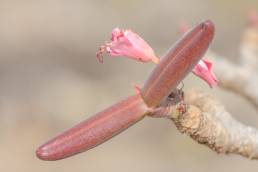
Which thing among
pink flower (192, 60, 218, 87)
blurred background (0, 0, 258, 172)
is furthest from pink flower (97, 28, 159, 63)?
blurred background (0, 0, 258, 172)

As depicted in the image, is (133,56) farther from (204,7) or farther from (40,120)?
(204,7)

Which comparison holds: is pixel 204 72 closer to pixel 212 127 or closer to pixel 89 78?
pixel 212 127

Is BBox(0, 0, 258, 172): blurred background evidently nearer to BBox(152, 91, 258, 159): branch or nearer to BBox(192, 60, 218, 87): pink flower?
BBox(152, 91, 258, 159): branch

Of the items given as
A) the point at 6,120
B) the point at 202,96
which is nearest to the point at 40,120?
the point at 6,120

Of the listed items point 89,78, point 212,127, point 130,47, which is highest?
point 89,78

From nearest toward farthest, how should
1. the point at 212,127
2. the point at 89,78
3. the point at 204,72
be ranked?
the point at 204,72 → the point at 212,127 → the point at 89,78

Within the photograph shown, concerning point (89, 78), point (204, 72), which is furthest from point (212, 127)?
point (89, 78)
